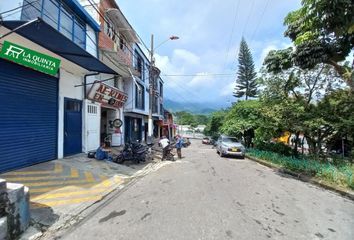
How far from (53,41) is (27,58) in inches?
40.8

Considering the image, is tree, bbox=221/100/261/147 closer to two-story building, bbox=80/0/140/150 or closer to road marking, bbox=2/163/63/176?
two-story building, bbox=80/0/140/150

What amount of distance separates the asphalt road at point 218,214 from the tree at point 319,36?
4.68 m

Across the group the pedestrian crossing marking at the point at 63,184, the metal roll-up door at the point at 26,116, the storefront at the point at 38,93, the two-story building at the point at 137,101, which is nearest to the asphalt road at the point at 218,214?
the pedestrian crossing marking at the point at 63,184

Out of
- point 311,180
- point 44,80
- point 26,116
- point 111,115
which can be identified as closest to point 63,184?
point 26,116

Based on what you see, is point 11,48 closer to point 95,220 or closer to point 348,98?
point 95,220

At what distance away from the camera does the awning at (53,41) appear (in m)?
7.11

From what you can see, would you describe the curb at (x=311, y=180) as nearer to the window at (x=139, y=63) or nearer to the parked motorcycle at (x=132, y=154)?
the parked motorcycle at (x=132, y=154)

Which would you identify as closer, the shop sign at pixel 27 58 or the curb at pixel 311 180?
the shop sign at pixel 27 58

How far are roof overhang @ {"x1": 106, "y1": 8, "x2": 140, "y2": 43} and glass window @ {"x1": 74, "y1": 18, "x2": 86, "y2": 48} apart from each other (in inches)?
161

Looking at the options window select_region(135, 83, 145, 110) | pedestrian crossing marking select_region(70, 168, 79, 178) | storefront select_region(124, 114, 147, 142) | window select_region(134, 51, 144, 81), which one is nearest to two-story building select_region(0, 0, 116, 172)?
pedestrian crossing marking select_region(70, 168, 79, 178)

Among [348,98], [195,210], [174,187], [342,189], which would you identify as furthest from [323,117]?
[195,210]

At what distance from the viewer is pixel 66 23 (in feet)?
33.2

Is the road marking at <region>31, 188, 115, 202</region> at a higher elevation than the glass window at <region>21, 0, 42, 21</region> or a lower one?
lower

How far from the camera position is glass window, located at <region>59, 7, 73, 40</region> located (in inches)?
381
